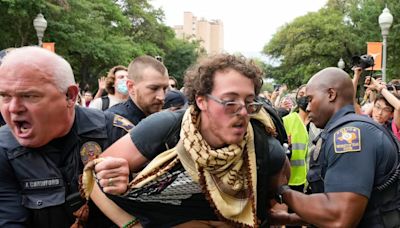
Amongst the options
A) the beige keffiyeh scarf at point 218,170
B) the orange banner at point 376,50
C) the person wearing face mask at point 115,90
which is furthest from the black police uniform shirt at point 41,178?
the orange banner at point 376,50

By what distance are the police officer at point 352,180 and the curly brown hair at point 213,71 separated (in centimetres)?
75

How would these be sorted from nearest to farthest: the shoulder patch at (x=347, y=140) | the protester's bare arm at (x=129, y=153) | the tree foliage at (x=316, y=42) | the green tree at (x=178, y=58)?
the protester's bare arm at (x=129, y=153), the shoulder patch at (x=347, y=140), the tree foliage at (x=316, y=42), the green tree at (x=178, y=58)

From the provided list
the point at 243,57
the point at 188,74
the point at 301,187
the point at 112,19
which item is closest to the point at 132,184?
the point at 188,74

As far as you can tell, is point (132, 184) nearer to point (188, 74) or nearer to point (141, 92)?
point (188, 74)

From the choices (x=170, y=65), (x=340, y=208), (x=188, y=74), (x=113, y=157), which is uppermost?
(x=188, y=74)

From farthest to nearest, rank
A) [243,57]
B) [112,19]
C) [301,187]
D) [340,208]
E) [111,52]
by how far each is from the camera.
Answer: [112,19]
[111,52]
[301,187]
[340,208]
[243,57]

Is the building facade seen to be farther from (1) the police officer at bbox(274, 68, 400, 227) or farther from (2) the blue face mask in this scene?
(1) the police officer at bbox(274, 68, 400, 227)

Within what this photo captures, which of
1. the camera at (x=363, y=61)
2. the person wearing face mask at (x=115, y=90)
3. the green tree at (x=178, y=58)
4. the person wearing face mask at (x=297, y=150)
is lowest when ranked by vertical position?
the green tree at (x=178, y=58)

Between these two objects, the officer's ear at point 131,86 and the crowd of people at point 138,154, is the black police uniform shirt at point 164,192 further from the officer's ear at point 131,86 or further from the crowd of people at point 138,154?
the officer's ear at point 131,86

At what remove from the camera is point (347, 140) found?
264 centimetres

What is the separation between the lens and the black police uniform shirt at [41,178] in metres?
2.00

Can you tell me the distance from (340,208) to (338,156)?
316mm

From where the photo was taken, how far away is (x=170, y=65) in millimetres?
46875

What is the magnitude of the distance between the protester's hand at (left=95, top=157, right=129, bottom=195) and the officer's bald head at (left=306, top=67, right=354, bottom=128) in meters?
1.80
